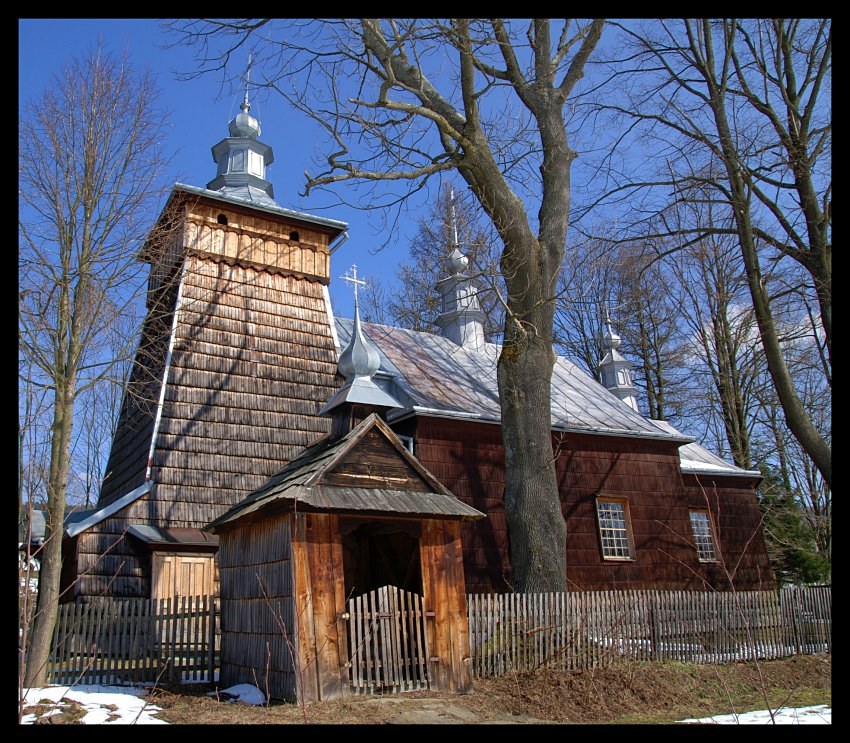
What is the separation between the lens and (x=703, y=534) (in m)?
21.1

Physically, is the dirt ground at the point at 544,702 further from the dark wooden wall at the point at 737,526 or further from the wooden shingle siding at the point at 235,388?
the dark wooden wall at the point at 737,526

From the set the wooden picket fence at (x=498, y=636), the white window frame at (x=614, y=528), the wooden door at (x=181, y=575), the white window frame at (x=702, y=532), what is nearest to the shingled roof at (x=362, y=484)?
the wooden picket fence at (x=498, y=636)

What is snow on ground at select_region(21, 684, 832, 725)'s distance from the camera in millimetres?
7617

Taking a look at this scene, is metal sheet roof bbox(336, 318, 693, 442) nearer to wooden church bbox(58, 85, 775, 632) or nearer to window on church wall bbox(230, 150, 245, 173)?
wooden church bbox(58, 85, 775, 632)

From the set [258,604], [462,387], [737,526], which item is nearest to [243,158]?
[462,387]

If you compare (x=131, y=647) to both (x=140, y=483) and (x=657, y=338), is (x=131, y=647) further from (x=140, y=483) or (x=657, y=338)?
(x=657, y=338)

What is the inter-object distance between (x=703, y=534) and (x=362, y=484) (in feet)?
50.0

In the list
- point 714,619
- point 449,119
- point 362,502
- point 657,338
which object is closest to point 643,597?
point 714,619

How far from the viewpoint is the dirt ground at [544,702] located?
763 centimetres

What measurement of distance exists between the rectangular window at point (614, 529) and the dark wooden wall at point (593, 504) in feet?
0.61

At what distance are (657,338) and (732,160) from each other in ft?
70.2

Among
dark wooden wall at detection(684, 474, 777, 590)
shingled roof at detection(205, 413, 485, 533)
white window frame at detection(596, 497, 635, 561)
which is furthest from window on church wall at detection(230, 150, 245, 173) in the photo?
dark wooden wall at detection(684, 474, 777, 590)

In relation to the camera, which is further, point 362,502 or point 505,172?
point 505,172

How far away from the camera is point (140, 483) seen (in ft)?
47.9
